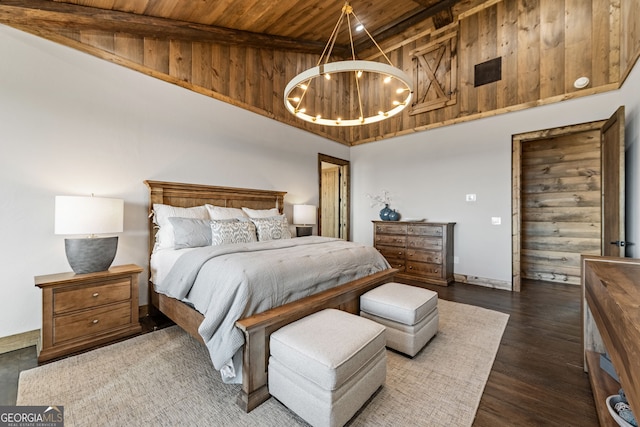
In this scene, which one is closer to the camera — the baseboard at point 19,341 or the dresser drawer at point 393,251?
the baseboard at point 19,341

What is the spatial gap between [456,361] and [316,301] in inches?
48.1

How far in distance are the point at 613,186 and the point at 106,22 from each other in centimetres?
550

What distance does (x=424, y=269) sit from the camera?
14.4 feet

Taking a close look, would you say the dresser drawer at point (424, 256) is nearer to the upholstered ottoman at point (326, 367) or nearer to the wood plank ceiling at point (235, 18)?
the upholstered ottoman at point (326, 367)

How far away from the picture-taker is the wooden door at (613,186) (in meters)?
2.45

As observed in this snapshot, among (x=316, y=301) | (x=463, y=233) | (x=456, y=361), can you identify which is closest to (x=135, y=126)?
(x=316, y=301)

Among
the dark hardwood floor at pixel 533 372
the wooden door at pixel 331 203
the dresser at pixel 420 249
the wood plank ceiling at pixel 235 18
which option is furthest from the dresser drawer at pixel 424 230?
the wood plank ceiling at pixel 235 18

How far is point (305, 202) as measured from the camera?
5.07m

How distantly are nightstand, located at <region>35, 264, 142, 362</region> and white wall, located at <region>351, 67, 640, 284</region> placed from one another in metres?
4.47

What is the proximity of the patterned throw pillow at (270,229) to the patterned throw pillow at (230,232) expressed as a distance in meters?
0.16

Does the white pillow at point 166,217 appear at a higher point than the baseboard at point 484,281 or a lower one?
higher

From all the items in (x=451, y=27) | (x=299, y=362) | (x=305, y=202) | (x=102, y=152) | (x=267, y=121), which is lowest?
(x=299, y=362)

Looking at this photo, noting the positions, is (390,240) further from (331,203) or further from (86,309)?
(86,309)

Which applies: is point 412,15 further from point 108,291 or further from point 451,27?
point 108,291
